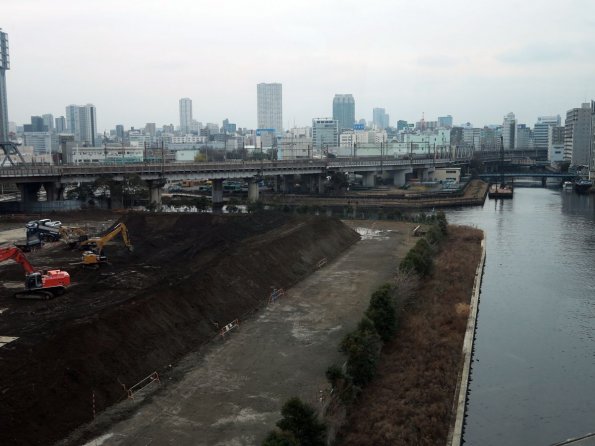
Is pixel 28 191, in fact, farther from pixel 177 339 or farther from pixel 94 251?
pixel 177 339

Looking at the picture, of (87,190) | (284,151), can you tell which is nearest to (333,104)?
(284,151)

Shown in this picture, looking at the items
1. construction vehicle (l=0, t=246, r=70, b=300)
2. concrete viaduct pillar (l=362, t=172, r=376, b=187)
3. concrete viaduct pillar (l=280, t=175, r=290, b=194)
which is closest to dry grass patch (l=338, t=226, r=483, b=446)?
construction vehicle (l=0, t=246, r=70, b=300)

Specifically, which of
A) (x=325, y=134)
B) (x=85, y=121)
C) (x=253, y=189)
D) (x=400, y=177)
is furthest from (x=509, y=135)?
(x=253, y=189)

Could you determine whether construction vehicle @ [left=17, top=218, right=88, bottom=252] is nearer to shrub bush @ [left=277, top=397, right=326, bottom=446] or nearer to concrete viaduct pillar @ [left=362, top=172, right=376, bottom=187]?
shrub bush @ [left=277, top=397, right=326, bottom=446]

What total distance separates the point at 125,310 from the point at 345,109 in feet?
626

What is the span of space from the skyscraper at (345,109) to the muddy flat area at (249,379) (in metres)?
182

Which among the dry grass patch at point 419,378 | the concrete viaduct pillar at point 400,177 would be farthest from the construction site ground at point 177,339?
the concrete viaduct pillar at point 400,177

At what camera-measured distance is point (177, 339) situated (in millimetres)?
12492

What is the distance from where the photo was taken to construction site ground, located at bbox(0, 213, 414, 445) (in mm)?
9172

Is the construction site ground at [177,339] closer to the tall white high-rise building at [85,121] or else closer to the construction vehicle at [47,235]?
the construction vehicle at [47,235]

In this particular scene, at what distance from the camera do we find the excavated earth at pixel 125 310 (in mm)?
9328

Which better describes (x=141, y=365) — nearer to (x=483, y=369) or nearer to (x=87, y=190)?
(x=483, y=369)

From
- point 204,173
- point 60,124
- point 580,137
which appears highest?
point 60,124

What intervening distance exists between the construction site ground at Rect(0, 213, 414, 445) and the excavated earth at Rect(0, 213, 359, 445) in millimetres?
31
